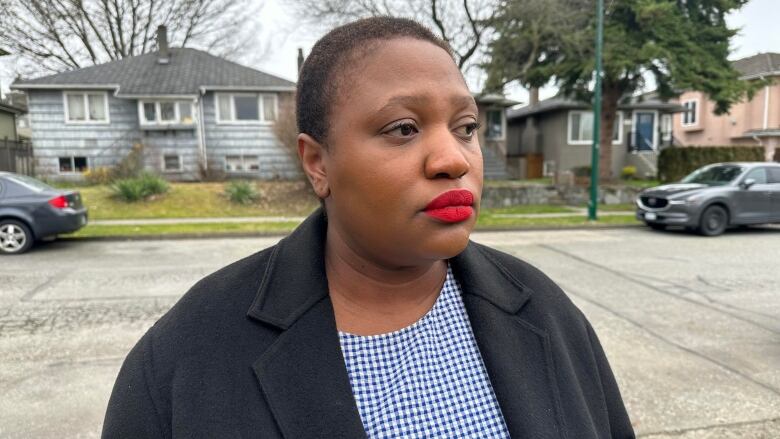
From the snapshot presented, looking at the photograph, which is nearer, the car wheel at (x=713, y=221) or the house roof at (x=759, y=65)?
the car wheel at (x=713, y=221)

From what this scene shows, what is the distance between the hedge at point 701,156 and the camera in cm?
1961

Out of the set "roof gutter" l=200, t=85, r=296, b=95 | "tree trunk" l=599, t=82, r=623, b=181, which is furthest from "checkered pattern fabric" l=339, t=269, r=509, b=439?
"roof gutter" l=200, t=85, r=296, b=95

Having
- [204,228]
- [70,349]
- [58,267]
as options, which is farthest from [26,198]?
[70,349]

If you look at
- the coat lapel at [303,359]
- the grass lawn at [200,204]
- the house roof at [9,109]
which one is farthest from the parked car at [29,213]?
the house roof at [9,109]

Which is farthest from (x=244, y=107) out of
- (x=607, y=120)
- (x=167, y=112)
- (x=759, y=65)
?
(x=759, y=65)

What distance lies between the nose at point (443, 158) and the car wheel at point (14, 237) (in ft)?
34.2

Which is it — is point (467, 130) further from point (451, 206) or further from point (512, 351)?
point (512, 351)

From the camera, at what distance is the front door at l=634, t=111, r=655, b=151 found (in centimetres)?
2852

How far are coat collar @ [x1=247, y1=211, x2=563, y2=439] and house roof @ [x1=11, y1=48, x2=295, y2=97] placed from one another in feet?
71.8

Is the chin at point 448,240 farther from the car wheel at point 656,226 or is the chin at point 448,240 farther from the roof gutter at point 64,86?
the roof gutter at point 64,86

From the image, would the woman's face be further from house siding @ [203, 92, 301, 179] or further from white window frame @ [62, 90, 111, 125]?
white window frame @ [62, 90, 111, 125]

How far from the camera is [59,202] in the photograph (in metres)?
9.68

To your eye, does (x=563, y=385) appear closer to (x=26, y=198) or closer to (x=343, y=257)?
(x=343, y=257)

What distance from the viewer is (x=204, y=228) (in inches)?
476
